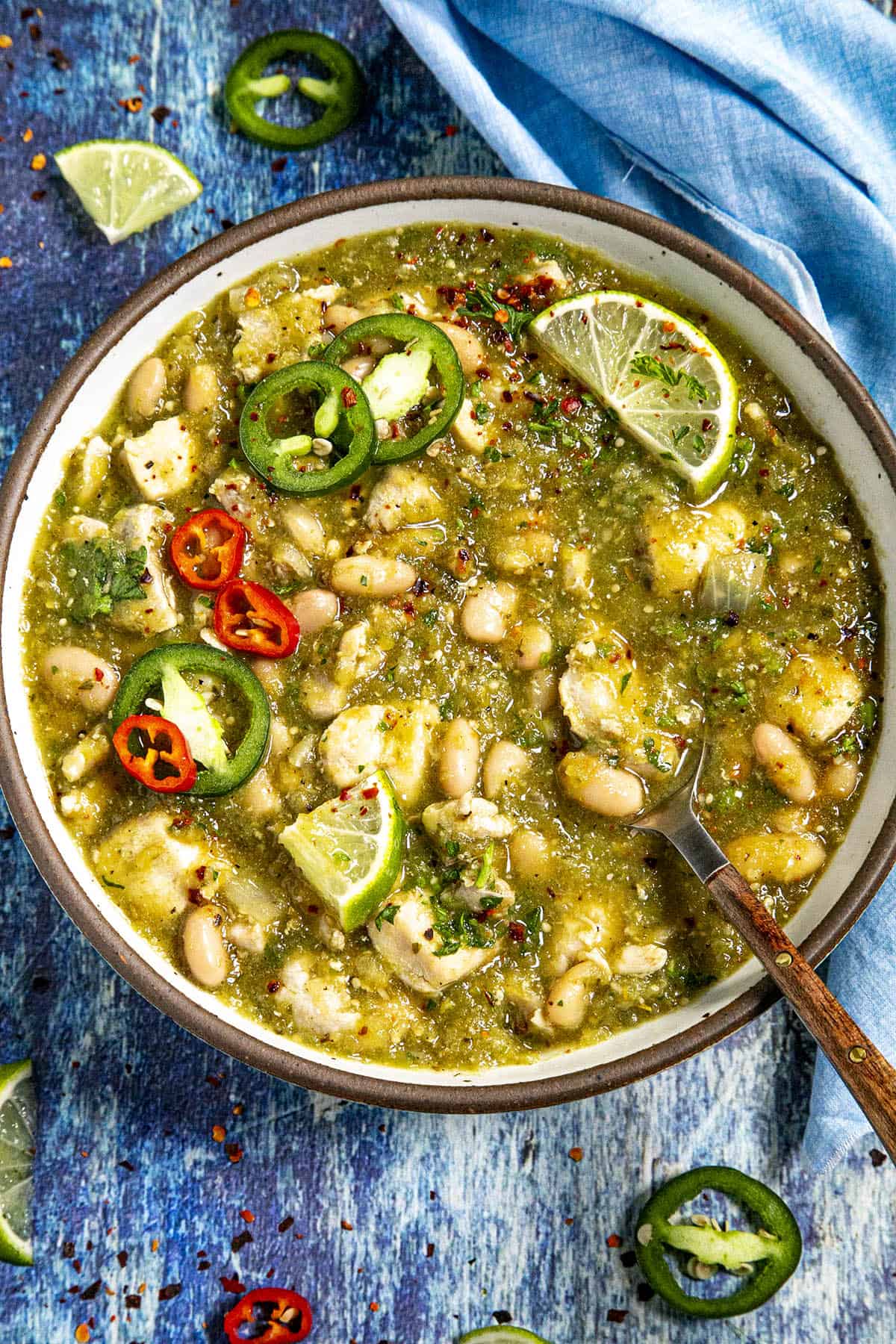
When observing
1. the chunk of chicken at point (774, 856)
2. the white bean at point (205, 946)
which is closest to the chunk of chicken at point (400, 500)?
the white bean at point (205, 946)

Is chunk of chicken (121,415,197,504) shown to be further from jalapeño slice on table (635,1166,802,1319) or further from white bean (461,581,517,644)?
jalapeño slice on table (635,1166,802,1319)

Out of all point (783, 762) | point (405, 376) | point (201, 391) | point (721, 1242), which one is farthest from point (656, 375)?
point (721, 1242)

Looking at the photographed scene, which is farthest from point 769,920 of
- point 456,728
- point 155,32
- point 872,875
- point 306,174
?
point 155,32

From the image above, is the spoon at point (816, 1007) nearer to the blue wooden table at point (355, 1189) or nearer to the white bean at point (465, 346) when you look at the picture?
the blue wooden table at point (355, 1189)

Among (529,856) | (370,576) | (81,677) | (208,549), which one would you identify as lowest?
(81,677)

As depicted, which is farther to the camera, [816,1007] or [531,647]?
[531,647]

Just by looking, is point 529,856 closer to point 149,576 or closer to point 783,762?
point 783,762

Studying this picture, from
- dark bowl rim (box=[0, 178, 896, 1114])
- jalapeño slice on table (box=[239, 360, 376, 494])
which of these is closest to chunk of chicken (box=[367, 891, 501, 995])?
dark bowl rim (box=[0, 178, 896, 1114])
